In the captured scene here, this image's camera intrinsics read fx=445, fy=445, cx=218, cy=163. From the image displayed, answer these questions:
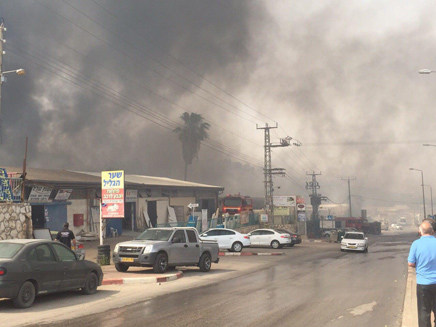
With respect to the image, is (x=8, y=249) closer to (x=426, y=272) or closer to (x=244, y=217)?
(x=426, y=272)

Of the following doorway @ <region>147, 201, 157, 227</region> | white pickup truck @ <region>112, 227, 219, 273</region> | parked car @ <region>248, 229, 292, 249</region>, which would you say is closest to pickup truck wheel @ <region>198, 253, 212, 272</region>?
white pickup truck @ <region>112, 227, 219, 273</region>

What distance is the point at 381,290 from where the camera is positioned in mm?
12383

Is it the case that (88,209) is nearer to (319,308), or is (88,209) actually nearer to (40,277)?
(40,277)

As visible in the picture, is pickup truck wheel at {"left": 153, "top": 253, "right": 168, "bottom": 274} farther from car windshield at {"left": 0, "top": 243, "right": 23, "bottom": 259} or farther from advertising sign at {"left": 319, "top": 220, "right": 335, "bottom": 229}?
advertising sign at {"left": 319, "top": 220, "right": 335, "bottom": 229}

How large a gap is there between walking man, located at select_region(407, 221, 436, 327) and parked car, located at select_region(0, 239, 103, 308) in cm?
730

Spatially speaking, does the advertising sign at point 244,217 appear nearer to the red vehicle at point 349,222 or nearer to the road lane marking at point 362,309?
the red vehicle at point 349,222

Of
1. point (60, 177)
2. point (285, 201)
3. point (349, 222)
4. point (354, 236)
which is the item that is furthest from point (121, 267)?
point (349, 222)

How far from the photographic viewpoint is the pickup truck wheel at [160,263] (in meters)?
15.0

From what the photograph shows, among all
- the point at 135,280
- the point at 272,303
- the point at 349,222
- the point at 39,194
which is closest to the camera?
the point at 272,303

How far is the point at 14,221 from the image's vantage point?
19.5 metres

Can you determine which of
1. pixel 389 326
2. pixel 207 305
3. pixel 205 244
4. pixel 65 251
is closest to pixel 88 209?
pixel 205 244

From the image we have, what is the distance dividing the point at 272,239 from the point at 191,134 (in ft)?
201

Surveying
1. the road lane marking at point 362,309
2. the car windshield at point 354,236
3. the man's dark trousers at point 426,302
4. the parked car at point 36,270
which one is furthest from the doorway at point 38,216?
the man's dark trousers at point 426,302

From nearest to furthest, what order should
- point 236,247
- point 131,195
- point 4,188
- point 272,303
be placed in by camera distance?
point 272,303, point 4,188, point 236,247, point 131,195
